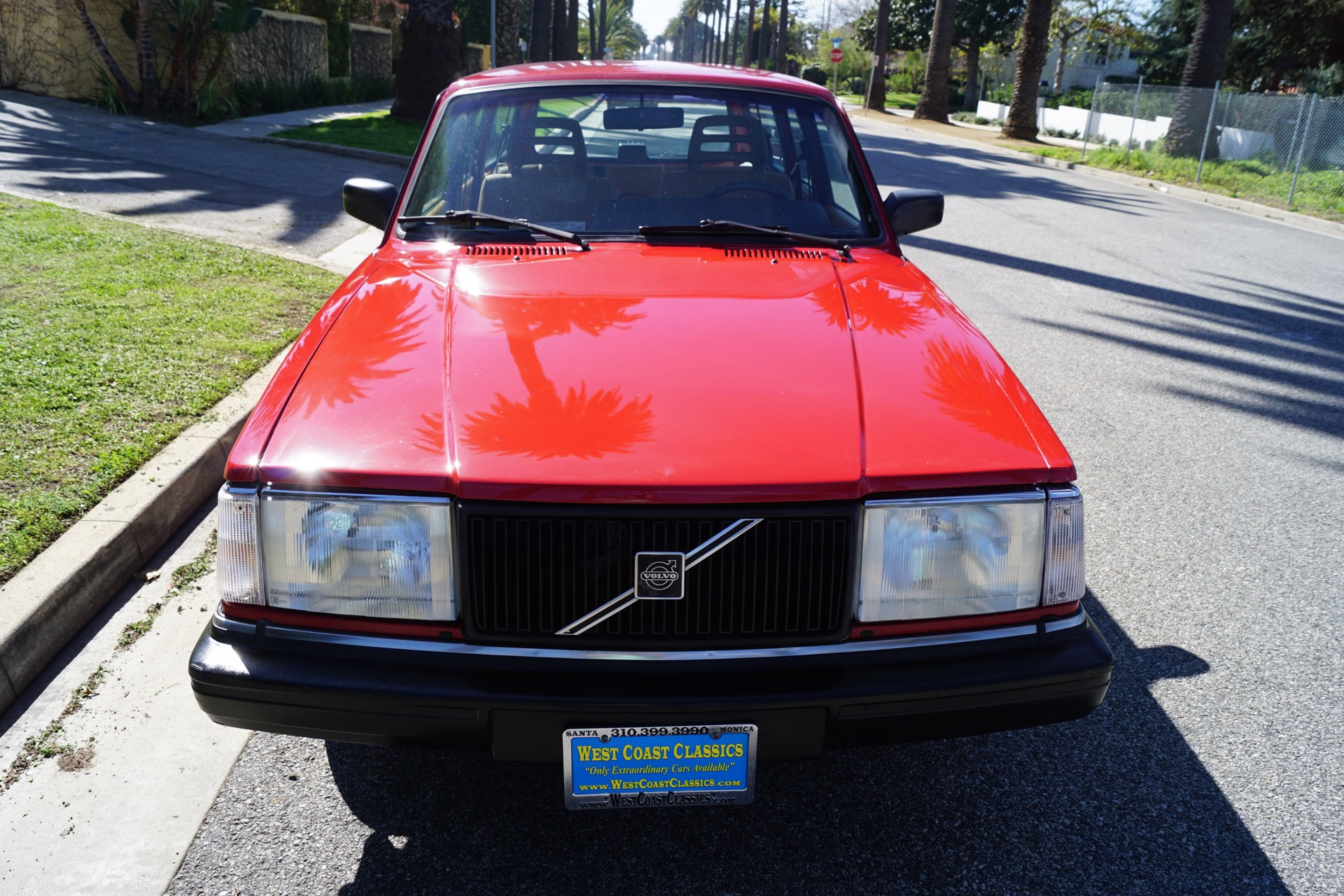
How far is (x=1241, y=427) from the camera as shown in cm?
564

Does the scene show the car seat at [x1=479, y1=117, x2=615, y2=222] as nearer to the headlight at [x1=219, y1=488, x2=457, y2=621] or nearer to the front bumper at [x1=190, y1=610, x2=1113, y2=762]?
the headlight at [x1=219, y1=488, x2=457, y2=621]

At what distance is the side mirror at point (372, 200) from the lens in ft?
11.7

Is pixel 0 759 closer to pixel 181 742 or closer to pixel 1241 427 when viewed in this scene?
pixel 181 742

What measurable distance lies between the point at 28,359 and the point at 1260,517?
219 inches

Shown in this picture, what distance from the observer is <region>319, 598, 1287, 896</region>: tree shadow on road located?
2303mm

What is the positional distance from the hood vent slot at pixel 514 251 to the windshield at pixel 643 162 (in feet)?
0.53

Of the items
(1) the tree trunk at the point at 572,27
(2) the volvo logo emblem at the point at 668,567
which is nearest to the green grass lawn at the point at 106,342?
(2) the volvo logo emblem at the point at 668,567

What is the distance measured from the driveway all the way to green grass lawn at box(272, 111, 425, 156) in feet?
2.38

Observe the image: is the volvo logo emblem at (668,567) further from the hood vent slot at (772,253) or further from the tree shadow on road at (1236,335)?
the tree shadow on road at (1236,335)

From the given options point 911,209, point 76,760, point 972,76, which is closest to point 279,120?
point 911,209

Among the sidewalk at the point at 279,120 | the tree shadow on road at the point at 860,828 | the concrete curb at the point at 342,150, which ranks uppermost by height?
the sidewalk at the point at 279,120

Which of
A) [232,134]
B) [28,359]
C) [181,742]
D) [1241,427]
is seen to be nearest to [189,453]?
[28,359]

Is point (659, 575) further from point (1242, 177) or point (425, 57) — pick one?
point (1242, 177)

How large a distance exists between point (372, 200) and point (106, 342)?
2481mm
